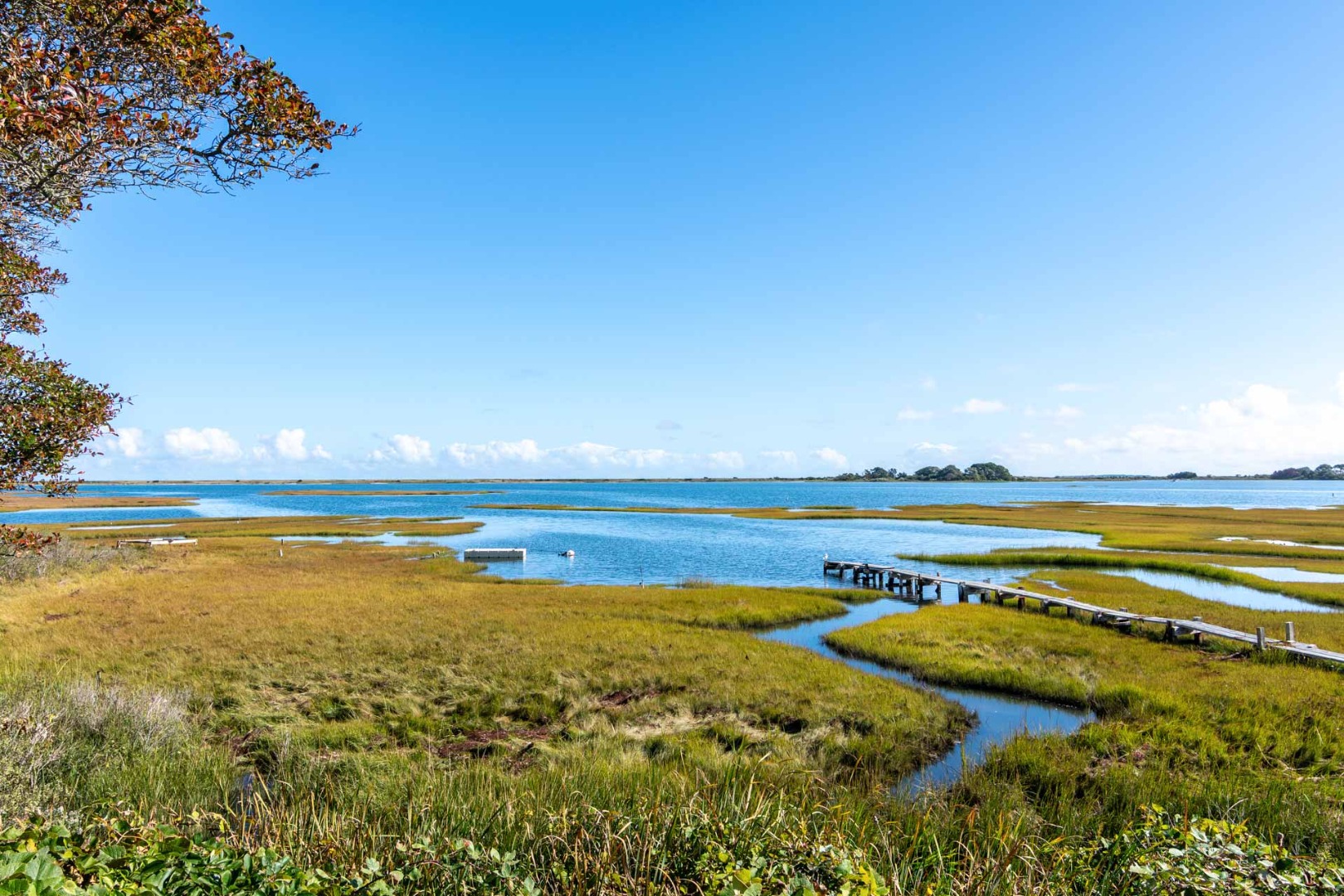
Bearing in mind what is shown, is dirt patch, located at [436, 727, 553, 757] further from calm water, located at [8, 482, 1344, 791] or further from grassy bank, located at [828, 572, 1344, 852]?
grassy bank, located at [828, 572, 1344, 852]

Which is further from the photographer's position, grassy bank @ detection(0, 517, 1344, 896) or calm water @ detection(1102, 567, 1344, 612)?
calm water @ detection(1102, 567, 1344, 612)

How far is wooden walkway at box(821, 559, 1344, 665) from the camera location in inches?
747

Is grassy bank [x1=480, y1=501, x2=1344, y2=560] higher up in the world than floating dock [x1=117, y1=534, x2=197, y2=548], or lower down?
lower down

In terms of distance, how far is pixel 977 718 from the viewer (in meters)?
15.6

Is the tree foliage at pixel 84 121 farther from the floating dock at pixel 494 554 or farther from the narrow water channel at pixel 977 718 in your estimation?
the floating dock at pixel 494 554

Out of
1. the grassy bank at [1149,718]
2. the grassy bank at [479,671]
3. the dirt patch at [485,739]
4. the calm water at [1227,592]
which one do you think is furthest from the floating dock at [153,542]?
the calm water at [1227,592]

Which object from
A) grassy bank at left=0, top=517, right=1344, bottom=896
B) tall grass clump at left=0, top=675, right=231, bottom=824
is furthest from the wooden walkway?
tall grass clump at left=0, top=675, right=231, bottom=824

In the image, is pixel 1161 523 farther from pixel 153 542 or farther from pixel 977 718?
pixel 153 542

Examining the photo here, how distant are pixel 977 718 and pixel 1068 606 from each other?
13.8m

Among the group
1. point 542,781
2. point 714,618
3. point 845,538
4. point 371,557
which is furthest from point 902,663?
point 845,538

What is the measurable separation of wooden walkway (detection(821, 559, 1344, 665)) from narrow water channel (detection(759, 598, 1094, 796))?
8424 mm

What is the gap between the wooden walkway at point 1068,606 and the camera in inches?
747

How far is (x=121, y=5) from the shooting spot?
623cm

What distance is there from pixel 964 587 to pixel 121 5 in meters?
34.4
